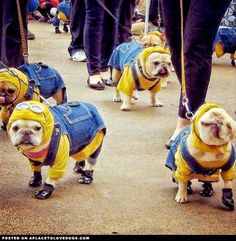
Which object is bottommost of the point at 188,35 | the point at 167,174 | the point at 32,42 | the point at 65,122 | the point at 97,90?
the point at 32,42

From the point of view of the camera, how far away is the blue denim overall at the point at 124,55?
4.91m

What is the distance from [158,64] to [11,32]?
113 cm

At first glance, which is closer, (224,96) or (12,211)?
(12,211)

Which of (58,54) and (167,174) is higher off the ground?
(167,174)

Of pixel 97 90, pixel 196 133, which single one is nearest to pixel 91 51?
pixel 97 90

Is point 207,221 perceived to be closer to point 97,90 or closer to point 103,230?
point 103,230

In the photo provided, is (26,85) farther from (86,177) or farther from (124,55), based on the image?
(124,55)

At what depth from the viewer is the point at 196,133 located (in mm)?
2643

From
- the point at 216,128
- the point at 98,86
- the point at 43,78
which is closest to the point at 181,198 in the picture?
the point at 216,128

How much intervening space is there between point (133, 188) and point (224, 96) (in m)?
2.62

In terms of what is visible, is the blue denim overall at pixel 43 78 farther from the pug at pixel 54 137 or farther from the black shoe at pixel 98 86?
the black shoe at pixel 98 86

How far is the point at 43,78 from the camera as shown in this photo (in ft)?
12.9

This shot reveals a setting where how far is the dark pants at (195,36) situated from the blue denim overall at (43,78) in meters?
0.89

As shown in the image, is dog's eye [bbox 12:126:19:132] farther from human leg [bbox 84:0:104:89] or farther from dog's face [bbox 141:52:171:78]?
human leg [bbox 84:0:104:89]
